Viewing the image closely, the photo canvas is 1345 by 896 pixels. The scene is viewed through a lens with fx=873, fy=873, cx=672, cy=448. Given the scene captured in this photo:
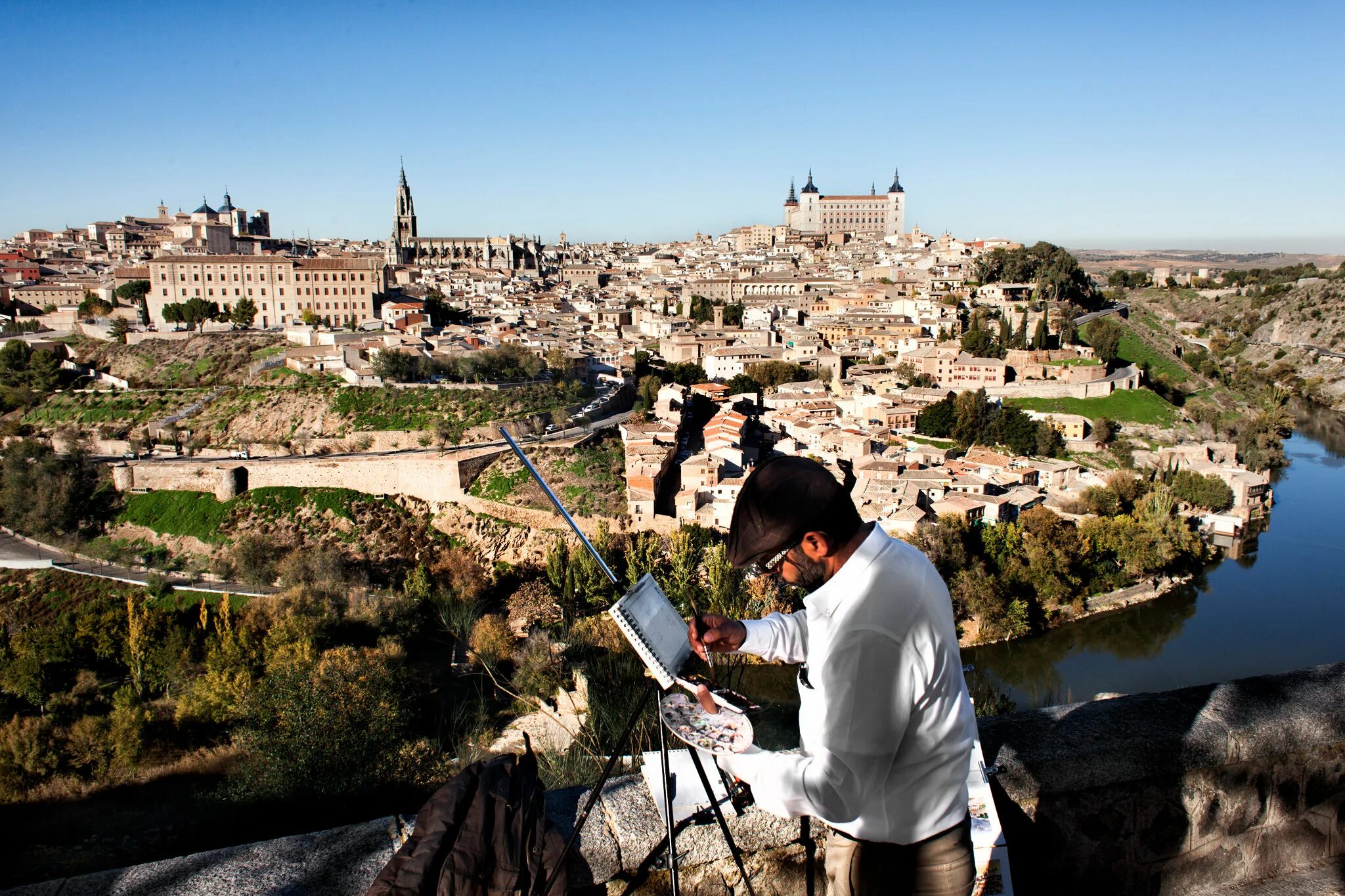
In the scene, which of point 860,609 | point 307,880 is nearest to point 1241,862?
point 860,609

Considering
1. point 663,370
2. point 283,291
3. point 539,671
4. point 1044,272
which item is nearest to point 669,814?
point 539,671

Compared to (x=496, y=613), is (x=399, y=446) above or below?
above

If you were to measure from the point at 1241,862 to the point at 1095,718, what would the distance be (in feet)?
1.09

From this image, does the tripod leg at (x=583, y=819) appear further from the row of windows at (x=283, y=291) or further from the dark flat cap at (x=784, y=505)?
the row of windows at (x=283, y=291)

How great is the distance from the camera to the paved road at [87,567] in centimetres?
1174

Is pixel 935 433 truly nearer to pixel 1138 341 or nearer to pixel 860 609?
pixel 1138 341

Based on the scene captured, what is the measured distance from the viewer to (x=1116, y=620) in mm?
11500

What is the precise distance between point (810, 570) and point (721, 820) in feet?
1.27

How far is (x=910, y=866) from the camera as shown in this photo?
97 centimetres

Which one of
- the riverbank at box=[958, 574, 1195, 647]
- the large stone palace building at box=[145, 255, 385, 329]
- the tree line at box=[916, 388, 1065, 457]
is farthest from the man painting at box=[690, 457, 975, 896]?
the large stone palace building at box=[145, 255, 385, 329]

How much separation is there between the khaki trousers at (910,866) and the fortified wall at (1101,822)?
0.90 ft

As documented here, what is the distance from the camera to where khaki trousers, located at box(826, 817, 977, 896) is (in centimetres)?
97

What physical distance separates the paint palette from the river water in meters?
8.21

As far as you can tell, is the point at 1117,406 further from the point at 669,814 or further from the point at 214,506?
the point at 669,814
